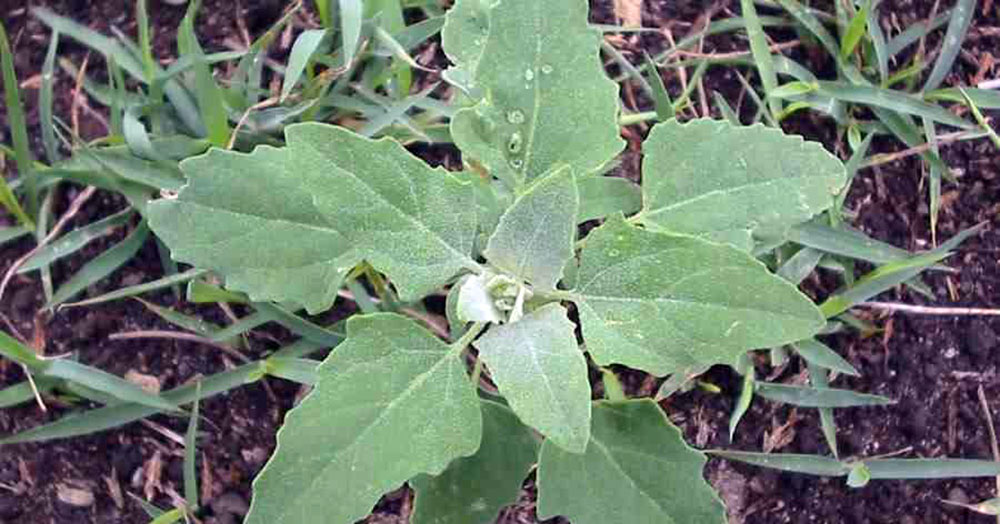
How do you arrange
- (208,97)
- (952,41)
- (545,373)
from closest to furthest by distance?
(545,373) → (208,97) → (952,41)

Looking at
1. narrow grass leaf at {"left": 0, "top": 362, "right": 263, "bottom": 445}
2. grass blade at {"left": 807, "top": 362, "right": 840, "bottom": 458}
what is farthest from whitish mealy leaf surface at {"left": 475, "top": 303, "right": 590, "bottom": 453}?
grass blade at {"left": 807, "top": 362, "right": 840, "bottom": 458}

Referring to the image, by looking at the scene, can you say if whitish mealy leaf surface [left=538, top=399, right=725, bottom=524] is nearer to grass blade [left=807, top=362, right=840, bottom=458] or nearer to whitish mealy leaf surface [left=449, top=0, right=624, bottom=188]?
whitish mealy leaf surface [left=449, top=0, right=624, bottom=188]

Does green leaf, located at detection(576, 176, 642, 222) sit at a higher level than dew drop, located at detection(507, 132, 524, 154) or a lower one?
lower

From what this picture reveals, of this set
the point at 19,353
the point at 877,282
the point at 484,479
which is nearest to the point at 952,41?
the point at 877,282

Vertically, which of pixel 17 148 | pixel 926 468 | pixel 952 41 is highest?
pixel 17 148

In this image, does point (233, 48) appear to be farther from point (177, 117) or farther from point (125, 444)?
point (125, 444)

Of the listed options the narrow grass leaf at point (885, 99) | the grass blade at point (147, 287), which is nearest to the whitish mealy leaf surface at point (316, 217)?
the grass blade at point (147, 287)

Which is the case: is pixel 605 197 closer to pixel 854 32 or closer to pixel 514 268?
pixel 514 268
